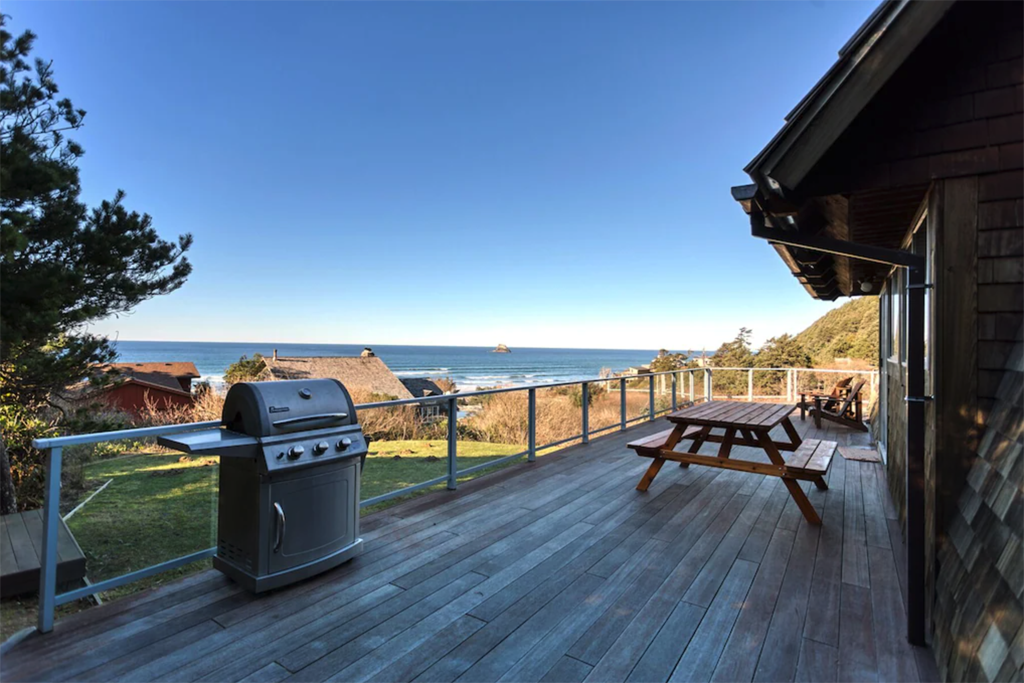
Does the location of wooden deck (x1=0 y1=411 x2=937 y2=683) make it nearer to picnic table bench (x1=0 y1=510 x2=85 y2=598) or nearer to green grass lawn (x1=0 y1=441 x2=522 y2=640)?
green grass lawn (x1=0 y1=441 x2=522 y2=640)

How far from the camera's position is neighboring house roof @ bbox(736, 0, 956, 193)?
6.29 feet

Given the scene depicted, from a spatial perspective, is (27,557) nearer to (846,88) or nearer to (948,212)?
(846,88)

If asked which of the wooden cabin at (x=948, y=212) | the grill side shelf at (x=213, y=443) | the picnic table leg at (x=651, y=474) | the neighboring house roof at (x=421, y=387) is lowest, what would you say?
the neighboring house roof at (x=421, y=387)

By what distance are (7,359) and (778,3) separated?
38.3 ft

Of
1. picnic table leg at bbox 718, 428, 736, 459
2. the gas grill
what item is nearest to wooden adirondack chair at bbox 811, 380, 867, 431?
picnic table leg at bbox 718, 428, 736, 459

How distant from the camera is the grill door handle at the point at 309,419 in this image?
2.40 meters

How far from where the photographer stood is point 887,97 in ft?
7.23

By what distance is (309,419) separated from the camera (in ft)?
8.25

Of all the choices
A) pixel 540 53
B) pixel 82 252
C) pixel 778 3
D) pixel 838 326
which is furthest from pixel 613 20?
pixel 838 326

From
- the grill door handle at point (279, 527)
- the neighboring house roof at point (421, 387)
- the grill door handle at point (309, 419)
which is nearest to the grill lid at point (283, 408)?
the grill door handle at point (309, 419)

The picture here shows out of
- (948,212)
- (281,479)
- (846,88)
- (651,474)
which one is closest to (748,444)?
(651,474)

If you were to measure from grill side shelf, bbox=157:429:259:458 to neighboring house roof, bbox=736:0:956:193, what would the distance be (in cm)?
300

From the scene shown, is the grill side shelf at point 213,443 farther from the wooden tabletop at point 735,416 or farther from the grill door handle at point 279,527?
the wooden tabletop at point 735,416

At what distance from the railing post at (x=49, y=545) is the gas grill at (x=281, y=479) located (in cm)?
39
